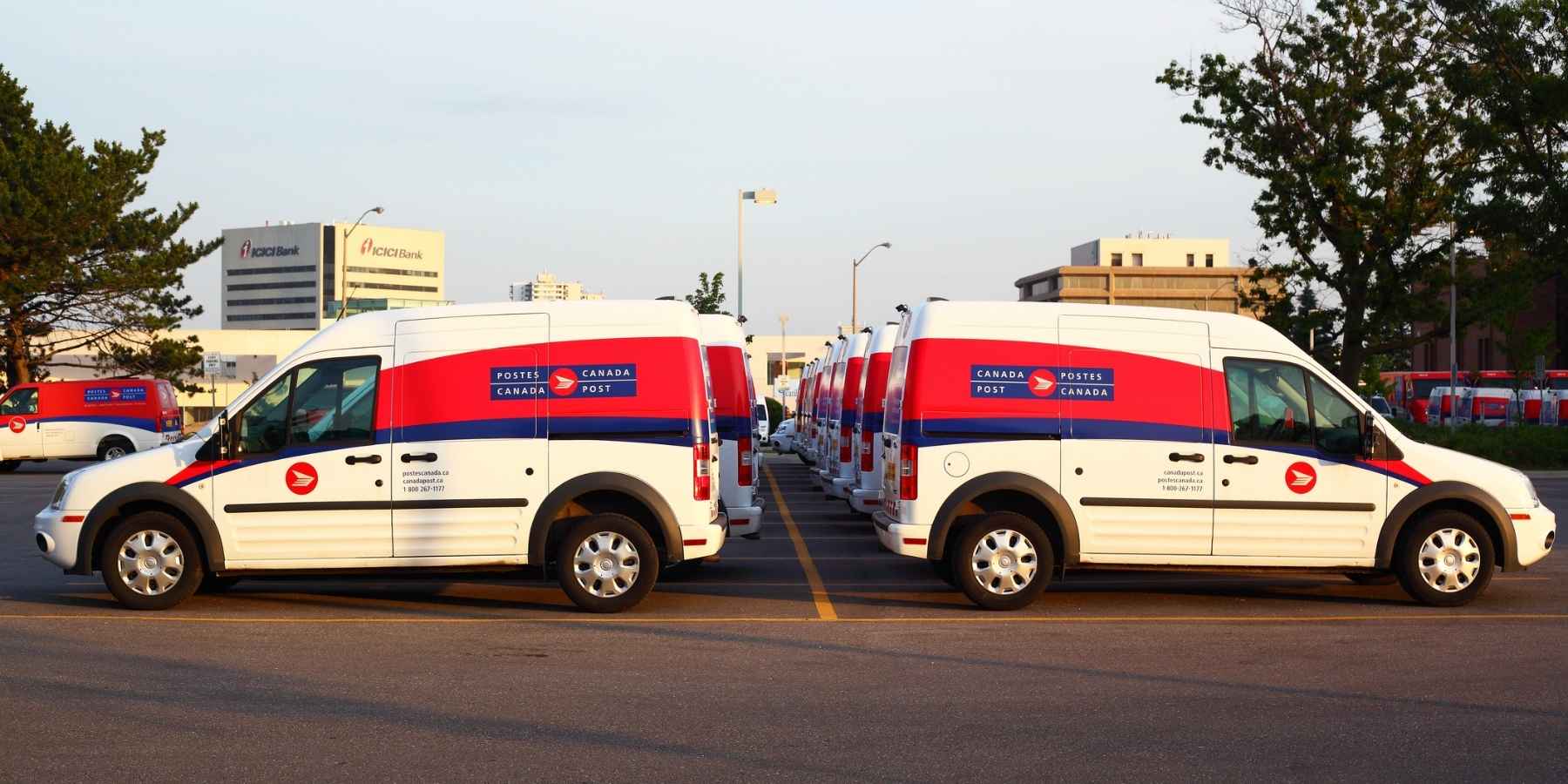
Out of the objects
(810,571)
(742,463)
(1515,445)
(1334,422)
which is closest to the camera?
(1334,422)

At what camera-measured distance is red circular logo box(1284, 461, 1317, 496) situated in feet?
37.6

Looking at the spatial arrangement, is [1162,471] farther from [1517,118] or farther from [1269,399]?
[1517,118]

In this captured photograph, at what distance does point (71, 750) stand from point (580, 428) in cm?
493

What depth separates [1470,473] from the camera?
11.4 metres

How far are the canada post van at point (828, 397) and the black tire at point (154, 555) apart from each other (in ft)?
34.1

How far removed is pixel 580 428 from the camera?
11.2m

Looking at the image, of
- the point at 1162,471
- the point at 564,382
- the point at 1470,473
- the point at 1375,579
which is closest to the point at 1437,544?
the point at 1470,473

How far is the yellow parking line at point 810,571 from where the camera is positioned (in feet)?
37.3

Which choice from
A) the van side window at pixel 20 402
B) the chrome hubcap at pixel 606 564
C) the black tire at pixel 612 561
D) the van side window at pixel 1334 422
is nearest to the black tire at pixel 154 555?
the black tire at pixel 612 561

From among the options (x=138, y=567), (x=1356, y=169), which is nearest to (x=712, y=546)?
(x=138, y=567)

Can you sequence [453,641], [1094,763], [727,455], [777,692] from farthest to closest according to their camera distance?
[727,455] < [453,641] < [777,692] < [1094,763]

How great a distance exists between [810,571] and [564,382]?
3.66 m

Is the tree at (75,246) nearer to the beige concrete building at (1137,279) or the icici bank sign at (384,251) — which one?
the beige concrete building at (1137,279)

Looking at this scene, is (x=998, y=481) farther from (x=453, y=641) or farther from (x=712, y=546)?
(x=453, y=641)
